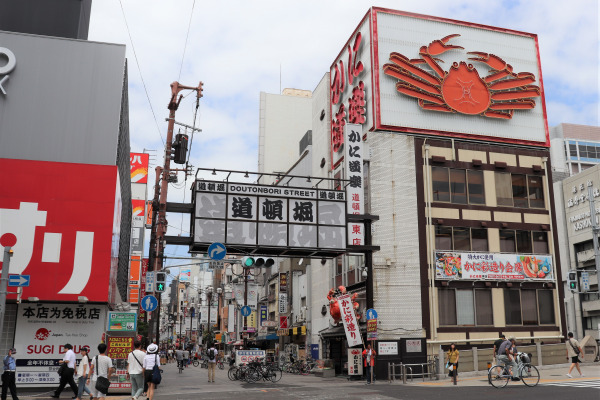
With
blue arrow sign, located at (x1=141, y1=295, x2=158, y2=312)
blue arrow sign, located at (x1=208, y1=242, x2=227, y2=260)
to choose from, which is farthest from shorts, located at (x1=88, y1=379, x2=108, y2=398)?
blue arrow sign, located at (x1=208, y1=242, x2=227, y2=260)

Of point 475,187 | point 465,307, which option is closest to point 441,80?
point 475,187

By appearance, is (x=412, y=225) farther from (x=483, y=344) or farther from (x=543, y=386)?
(x=543, y=386)

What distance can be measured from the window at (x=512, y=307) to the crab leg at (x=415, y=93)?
503 inches

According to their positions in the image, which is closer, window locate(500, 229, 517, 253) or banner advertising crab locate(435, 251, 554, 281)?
banner advertising crab locate(435, 251, 554, 281)

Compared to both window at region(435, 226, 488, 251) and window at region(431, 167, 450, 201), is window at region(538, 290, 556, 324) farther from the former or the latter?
window at region(431, 167, 450, 201)

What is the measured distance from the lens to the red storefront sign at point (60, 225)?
73.6 ft

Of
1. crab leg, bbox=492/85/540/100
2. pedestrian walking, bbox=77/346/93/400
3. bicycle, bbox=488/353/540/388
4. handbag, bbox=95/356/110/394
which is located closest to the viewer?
handbag, bbox=95/356/110/394

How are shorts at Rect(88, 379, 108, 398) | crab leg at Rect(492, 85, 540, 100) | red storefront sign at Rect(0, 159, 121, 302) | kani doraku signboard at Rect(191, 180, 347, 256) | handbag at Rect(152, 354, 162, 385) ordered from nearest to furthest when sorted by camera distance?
1. shorts at Rect(88, 379, 108, 398)
2. handbag at Rect(152, 354, 162, 385)
3. red storefront sign at Rect(0, 159, 121, 302)
4. kani doraku signboard at Rect(191, 180, 347, 256)
5. crab leg at Rect(492, 85, 540, 100)

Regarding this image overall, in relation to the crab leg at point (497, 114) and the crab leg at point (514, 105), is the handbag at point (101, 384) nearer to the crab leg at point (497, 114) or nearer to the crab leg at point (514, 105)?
→ the crab leg at point (497, 114)

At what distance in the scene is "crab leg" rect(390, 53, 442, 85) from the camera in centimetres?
3553

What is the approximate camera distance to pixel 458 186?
35594mm

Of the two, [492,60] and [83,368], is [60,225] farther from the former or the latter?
[492,60]

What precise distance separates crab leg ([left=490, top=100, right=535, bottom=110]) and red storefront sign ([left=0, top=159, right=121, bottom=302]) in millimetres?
25427

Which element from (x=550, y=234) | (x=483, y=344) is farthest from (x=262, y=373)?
(x=550, y=234)
